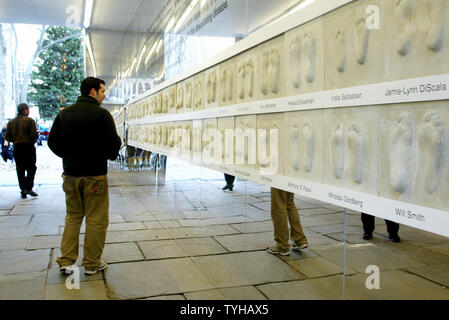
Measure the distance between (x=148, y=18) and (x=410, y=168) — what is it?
5.84 m

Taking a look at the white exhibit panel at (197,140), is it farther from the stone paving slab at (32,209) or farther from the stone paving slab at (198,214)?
the stone paving slab at (32,209)

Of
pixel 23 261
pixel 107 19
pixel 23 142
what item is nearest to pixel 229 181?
pixel 23 261

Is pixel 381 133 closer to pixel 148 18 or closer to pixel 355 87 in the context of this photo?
pixel 355 87

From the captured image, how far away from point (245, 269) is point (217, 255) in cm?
55

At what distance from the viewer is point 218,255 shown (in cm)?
382

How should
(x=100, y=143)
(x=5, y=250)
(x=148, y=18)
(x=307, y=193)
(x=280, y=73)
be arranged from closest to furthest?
(x=307, y=193) < (x=280, y=73) < (x=100, y=143) < (x=5, y=250) < (x=148, y=18)

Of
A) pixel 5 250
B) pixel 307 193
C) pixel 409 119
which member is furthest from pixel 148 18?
pixel 409 119

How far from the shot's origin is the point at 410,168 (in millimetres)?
1468

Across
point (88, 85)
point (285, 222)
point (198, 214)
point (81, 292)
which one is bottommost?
point (81, 292)

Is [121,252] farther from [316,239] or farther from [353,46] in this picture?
[353,46]

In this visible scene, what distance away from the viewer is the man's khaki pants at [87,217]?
3732 mm

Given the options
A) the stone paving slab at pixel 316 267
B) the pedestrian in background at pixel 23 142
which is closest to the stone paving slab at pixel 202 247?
the stone paving slab at pixel 316 267

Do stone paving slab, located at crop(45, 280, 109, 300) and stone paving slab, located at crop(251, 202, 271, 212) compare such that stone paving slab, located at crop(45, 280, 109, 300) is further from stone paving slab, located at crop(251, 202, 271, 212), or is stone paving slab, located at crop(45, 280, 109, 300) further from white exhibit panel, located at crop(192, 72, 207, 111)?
white exhibit panel, located at crop(192, 72, 207, 111)

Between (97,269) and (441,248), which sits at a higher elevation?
(441,248)
